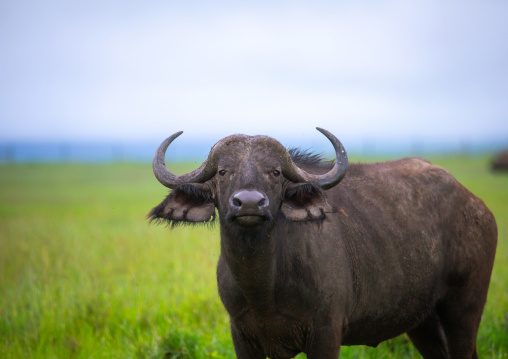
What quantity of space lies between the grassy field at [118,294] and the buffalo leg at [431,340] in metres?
0.45

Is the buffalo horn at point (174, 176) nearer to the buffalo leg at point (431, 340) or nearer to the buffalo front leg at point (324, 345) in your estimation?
the buffalo front leg at point (324, 345)

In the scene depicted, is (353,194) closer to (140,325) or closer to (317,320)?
(317,320)

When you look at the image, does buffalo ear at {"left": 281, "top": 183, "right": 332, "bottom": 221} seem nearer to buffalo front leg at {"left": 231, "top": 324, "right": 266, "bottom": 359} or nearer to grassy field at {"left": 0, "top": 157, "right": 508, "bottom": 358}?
buffalo front leg at {"left": 231, "top": 324, "right": 266, "bottom": 359}

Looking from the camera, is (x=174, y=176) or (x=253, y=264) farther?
(x=174, y=176)

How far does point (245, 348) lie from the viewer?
161 inches

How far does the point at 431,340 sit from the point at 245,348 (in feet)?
7.52

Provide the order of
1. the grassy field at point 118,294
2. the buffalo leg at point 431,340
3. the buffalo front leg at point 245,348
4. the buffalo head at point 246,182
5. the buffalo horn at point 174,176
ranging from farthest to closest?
the grassy field at point 118,294 < the buffalo leg at point 431,340 < the buffalo front leg at point 245,348 < the buffalo horn at point 174,176 < the buffalo head at point 246,182

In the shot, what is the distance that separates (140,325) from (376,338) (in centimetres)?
327

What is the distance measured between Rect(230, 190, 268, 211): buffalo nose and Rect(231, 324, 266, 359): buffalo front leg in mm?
1328

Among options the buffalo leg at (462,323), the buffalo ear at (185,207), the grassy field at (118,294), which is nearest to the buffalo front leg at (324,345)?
the buffalo ear at (185,207)

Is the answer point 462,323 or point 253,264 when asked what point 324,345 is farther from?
point 462,323

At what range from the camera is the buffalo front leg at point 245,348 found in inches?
161

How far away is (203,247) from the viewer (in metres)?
12.1

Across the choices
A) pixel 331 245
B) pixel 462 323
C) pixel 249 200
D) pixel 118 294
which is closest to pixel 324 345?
pixel 331 245
